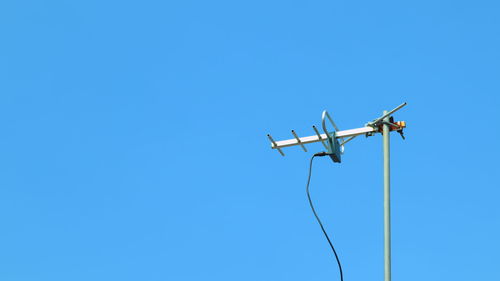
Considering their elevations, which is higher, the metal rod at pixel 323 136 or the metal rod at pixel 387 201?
the metal rod at pixel 323 136

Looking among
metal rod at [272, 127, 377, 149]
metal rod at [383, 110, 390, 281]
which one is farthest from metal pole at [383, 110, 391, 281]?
metal rod at [272, 127, 377, 149]

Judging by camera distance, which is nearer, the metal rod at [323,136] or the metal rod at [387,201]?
the metal rod at [387,201]

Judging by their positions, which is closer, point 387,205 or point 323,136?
point 387,205

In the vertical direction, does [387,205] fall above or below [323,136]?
below

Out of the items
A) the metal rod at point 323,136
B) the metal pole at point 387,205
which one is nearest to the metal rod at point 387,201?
the metal pole at point 387,205

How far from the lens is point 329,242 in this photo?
37.2 feet

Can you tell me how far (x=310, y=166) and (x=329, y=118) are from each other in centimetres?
74

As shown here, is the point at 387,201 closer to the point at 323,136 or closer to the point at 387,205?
the point at 387,205

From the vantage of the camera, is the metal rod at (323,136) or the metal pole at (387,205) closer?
the metal pole at (387,205)

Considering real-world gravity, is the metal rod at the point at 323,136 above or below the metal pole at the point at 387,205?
above

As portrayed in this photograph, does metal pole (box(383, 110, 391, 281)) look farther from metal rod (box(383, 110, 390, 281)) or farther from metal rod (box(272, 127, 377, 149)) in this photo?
metal rod (box(272, 127, 377, 149))

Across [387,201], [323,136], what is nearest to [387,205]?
[387,201]

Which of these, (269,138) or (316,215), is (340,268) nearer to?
(316,215)

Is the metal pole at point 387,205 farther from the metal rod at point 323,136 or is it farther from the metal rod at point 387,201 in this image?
the metal rod at point 323,136
